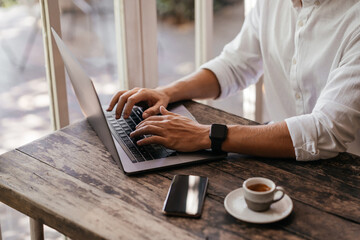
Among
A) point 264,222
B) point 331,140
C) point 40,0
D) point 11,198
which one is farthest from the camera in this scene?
point 40,0

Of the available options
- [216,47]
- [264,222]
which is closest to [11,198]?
[264,222]

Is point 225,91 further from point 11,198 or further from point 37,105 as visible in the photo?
point 11,198

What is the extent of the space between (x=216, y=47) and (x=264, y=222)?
71.7 inches

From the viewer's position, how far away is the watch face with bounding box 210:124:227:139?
129 cm

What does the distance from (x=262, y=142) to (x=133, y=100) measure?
1.46ft

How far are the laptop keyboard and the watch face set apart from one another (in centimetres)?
12

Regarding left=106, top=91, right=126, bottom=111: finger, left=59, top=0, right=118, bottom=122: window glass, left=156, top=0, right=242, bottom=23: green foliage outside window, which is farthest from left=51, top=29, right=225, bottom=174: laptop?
left=156, top=0, right=242, bottom=23: green foliage outside window

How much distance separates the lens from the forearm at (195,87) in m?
1.63

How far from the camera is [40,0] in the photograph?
158cm

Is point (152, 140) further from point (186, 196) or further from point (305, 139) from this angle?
point (305, 139)

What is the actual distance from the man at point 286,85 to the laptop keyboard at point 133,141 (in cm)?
3

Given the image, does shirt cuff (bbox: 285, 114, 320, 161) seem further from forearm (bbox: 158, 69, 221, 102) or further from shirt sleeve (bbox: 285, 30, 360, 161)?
forearm (bbox: 158, 69, 221, 102)

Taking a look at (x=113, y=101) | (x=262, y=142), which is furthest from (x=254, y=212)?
(x=113, y=101)

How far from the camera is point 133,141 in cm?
136
